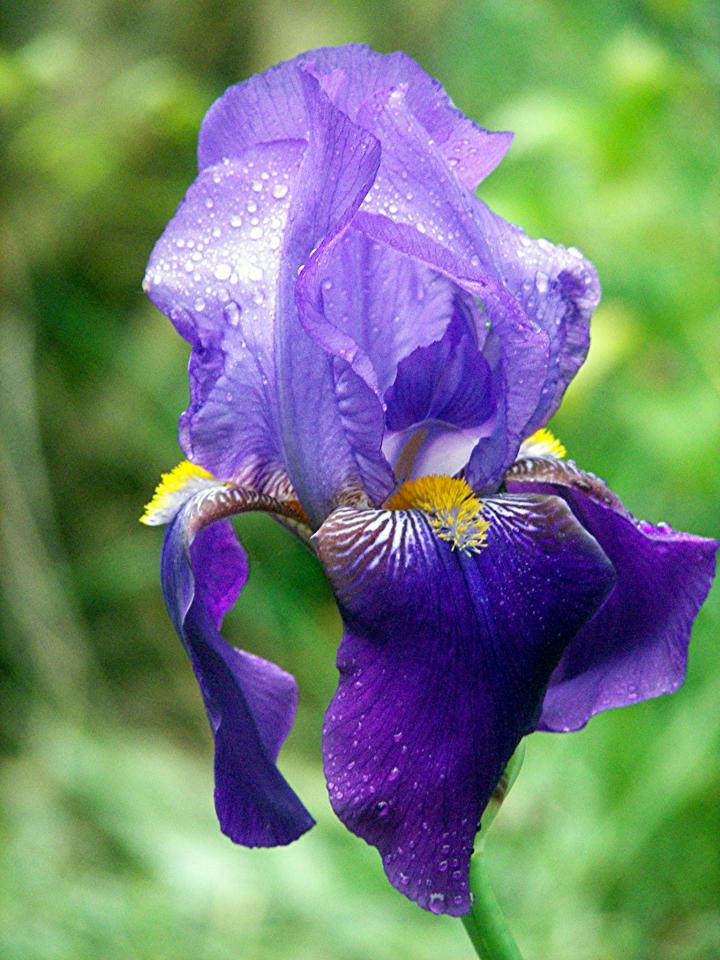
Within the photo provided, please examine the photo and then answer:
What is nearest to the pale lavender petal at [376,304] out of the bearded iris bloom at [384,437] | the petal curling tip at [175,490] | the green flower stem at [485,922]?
the bearded iris bloom at [384,437]

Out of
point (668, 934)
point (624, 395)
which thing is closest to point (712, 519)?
point (624, 395)

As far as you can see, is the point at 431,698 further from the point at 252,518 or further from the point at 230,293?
the point at 252,518

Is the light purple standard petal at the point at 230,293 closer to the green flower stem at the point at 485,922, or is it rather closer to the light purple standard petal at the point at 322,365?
the light purple standard petal at the point at 322,365

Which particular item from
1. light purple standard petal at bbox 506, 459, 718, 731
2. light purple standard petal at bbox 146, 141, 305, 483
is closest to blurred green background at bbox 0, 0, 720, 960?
light purple standard petal at bbox 506, 459, 718, 731

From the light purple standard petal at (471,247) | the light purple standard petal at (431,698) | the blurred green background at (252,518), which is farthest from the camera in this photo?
the blurred green background at (252,518)

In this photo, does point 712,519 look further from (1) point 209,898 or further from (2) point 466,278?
(2) point 466,278

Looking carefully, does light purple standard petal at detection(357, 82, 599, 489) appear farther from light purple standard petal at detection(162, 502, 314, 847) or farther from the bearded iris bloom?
light purple standard petal at detection(162, 502, 314, 847)

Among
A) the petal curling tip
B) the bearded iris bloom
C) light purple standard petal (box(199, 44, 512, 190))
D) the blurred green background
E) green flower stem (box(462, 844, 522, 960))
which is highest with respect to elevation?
light purple standard petal (box(199, 44, 512, 190))
